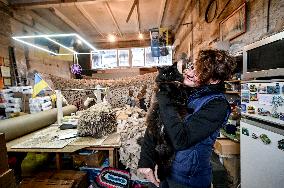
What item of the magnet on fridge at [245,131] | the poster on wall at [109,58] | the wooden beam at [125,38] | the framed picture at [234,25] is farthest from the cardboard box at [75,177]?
the wooden beam at [125,38]

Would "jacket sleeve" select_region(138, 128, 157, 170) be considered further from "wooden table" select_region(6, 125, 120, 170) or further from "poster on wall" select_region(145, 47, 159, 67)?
"poster on wall" select_region(145, 47, 159, 67)

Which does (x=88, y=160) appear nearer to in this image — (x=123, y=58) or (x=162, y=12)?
(x=162, y=12)

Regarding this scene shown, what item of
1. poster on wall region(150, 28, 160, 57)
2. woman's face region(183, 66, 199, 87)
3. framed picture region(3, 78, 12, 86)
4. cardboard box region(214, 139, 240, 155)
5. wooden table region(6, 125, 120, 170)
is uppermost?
poster on wall region(150, 28, 160, 57)

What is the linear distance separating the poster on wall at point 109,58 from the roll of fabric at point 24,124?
7.88 meters

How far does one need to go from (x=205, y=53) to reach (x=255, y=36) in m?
2.27

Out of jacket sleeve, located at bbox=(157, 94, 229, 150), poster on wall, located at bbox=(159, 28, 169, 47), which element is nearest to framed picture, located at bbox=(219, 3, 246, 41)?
jacket sleeve, located at bbox=(157, 94, 229, 150)

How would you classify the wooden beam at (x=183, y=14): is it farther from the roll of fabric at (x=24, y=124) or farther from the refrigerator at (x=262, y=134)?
the roll of fabric at (x=24, y=124)

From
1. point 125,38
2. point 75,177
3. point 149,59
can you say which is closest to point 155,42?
point 149,59

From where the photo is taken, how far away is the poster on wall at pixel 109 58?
1207cm

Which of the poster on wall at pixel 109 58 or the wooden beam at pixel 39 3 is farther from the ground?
the wooden beam at pixel 39 3

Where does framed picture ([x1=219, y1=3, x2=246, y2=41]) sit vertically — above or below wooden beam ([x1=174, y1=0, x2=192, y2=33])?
below

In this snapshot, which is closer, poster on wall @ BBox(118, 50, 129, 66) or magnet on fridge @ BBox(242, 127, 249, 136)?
magnet on fridge @ BBox(242, 127, 249, 136)

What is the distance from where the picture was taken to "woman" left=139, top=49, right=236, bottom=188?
1.37m

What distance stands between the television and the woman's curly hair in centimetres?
82
